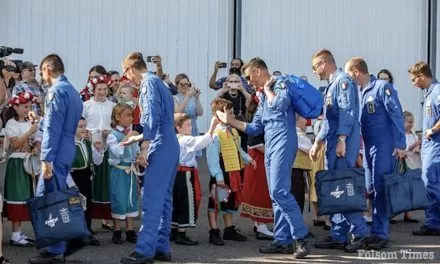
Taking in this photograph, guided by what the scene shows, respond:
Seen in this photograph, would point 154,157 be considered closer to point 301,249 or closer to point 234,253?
point 234,253

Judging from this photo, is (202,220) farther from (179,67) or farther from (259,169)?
(179,67)

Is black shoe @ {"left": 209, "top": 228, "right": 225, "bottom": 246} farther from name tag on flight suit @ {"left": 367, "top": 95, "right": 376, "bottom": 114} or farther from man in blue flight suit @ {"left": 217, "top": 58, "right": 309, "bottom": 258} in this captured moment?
name tag on flight suit @ {"left": 367, "top": 95, "right": 376, "bottom": 114}

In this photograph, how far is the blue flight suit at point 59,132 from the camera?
8008 mm

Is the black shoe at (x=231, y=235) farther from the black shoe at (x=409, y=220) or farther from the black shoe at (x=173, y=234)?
the black shoe at (x=409, y=220)

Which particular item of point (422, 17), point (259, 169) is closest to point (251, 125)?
point (259, 169)

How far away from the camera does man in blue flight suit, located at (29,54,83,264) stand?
801cm

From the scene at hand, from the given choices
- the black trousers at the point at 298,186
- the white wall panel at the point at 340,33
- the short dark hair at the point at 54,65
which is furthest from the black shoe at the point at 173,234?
the white wall panel at the point at 340,33

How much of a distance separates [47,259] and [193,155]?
6.41 feet

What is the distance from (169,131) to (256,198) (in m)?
1.90

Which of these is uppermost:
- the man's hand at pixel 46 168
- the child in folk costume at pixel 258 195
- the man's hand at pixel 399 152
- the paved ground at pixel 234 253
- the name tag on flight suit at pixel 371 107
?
the name tag on flight suit at pixel 371 107

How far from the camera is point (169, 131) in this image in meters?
8.24

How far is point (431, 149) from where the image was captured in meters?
10.5

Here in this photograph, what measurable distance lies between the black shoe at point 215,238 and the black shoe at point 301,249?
104 cm

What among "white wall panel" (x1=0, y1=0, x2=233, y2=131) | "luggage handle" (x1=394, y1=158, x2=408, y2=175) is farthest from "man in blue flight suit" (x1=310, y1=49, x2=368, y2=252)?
"white wall panel" (x1=0, y1=0, x2=233, y2=131)
